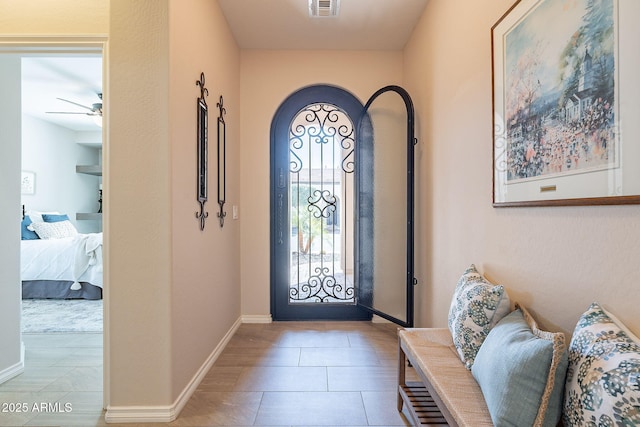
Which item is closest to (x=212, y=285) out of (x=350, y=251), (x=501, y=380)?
(x=350, y=251)

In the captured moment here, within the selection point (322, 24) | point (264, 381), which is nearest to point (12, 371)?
point (264, 381)

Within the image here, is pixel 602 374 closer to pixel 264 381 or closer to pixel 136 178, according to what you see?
pixel 264 381

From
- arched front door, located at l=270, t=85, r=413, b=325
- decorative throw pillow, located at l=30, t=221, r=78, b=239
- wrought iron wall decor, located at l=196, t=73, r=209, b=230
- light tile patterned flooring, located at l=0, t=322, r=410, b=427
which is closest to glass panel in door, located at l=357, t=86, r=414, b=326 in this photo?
arched front door, located at l=270, t=85, r=413, b=325

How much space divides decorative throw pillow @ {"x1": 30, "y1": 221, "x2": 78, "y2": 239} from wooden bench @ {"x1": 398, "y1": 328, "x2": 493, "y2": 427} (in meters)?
5.38

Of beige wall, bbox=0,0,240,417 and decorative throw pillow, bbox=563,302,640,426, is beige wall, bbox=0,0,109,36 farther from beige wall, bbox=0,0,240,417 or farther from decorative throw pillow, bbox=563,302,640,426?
decorative throw pillow, bbox=563,302,640,426

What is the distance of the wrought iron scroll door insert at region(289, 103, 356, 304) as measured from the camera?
3.24 metres

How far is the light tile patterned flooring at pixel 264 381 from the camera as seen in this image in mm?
1724

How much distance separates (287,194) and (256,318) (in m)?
1.29

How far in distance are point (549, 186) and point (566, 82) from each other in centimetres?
37

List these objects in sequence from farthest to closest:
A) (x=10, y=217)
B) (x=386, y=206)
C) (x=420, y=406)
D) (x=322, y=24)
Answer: (x=386, y=206), (x=322, y=24), (x=10, y=217), (x=420, y=406)

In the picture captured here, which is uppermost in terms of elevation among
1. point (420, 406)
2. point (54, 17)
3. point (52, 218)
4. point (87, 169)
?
point (54, 17)

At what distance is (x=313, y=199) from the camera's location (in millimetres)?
3250

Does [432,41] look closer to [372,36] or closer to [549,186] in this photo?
[372,36]

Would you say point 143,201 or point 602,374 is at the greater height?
point 143,201
